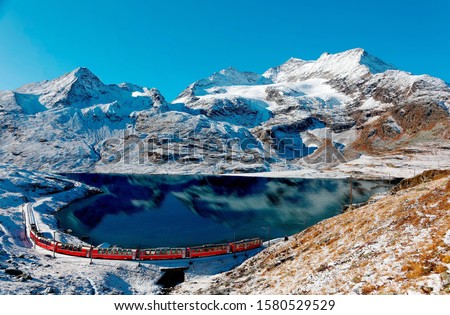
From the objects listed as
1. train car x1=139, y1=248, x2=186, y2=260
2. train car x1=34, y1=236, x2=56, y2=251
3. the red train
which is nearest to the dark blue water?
train car x1=34, y1=236, x2=56, y2=251

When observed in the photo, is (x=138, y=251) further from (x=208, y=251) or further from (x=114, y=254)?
(x=208, y=251)

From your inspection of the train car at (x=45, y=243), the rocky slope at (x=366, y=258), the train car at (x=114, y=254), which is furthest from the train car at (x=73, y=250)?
the rocky slope at (x=366, y=258)

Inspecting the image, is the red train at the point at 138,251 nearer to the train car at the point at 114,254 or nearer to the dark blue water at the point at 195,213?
the train car at the point at 114,254

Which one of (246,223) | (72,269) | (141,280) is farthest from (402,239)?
(246,223)

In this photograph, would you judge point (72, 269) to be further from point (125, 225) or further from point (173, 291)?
point (125, 225)

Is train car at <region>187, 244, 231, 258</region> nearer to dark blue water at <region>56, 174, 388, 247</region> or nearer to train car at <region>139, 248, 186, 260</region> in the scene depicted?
train car at <region>139, 248, 186, 260</region>
